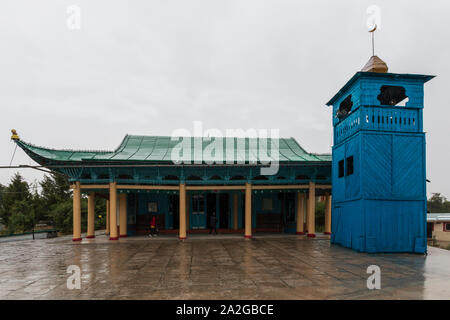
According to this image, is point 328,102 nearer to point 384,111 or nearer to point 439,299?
point 384,111

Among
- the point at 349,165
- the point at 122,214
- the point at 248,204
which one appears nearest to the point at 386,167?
the point at 349,165

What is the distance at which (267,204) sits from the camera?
21.0 m

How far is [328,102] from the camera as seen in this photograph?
53.5ft

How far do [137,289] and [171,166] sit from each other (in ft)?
33.3

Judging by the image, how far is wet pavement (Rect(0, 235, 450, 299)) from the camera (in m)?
6.76

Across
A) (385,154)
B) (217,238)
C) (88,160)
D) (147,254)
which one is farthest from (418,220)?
(88,160)

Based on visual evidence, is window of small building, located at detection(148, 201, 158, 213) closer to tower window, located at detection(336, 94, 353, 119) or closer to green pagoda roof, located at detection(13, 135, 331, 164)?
green pagoda roof, located at detection(13, 135, 331, 164)

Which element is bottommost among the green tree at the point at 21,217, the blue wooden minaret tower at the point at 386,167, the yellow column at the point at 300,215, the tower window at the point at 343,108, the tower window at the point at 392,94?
the green tree at the point at 21,217

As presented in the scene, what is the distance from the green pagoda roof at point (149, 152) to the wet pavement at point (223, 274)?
17.6 feet

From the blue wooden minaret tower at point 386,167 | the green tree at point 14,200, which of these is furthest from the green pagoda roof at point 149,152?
the green tree at point 14,200

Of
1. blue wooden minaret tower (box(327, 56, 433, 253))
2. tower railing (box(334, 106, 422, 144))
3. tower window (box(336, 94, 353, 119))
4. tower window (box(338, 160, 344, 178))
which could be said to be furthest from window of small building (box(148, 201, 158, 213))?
tower railing (box(334, 106, 422, 144))

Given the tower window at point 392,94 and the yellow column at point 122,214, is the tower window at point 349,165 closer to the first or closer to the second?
the tower window at point 392,94

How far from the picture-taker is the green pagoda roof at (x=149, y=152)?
1666 cm

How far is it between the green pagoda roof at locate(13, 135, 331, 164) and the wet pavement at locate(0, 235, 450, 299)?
17.6ft
